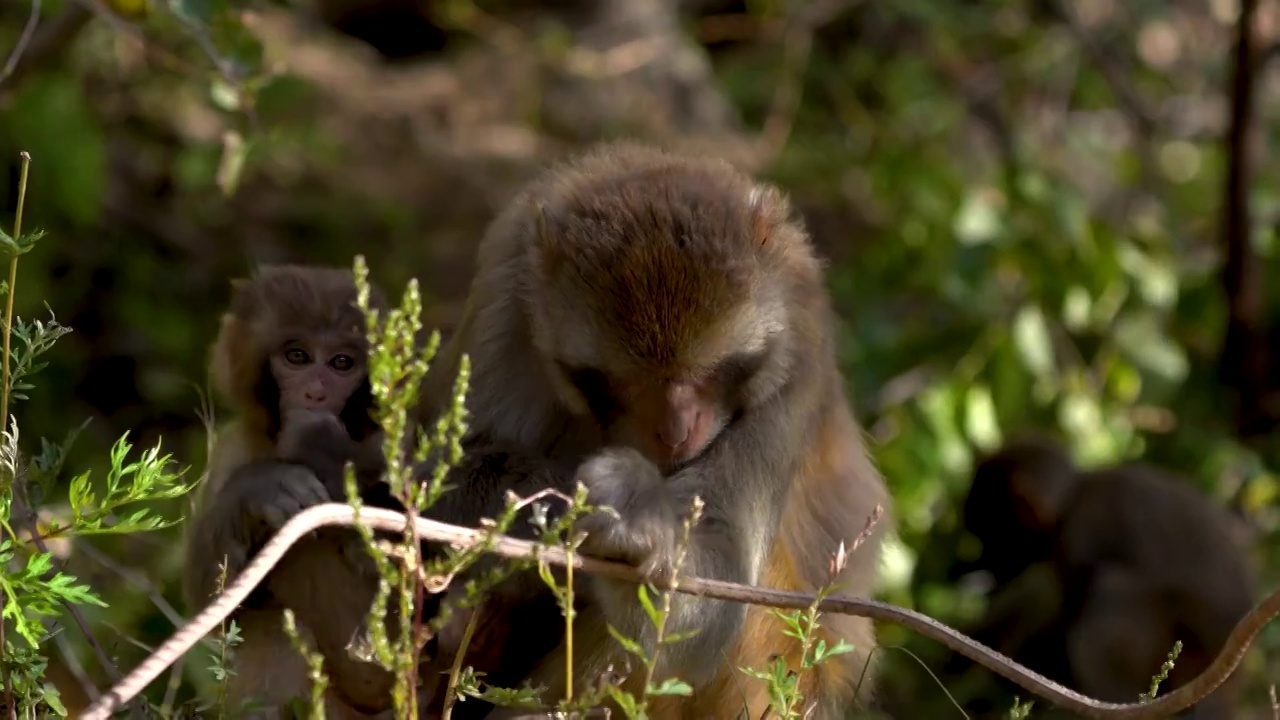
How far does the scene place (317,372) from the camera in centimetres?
473

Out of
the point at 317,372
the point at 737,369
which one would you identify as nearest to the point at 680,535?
the point at 737,369

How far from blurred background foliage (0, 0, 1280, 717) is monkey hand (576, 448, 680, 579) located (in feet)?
4.79

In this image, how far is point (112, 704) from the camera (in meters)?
2.68

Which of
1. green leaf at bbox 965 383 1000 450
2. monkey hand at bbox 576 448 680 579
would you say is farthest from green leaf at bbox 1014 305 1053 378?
monkey hand at bbox 576 448 680 579

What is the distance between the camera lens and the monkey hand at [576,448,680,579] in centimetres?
372

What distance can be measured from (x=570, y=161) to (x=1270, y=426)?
5018 mm

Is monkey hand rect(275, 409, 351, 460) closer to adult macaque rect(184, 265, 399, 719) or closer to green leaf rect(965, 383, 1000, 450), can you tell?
adult macaque rect(184, 265, 399, 719)

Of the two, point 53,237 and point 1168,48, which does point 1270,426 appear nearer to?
point 1168,48

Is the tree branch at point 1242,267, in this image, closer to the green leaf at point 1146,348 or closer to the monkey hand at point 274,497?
the green leaf at point 1146,348

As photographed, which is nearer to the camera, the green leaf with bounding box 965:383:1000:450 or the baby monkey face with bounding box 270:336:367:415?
the baby monkey face with bounding box 270:336:367:415

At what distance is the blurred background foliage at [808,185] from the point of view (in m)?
7.74

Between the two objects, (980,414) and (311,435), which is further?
(980,414)

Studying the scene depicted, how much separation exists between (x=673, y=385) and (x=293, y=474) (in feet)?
3.66

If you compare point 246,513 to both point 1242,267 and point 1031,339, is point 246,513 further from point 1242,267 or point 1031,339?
point 1242,267
